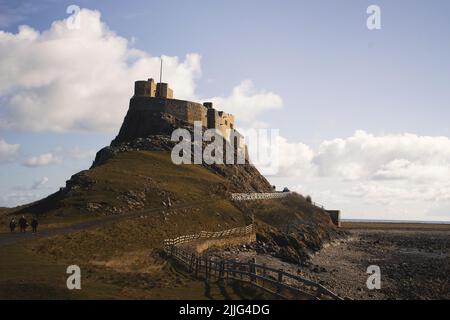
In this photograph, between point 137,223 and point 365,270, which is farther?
point 365,270

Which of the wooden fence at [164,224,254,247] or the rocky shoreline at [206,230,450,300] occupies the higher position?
the wooden fence at [164,224,254,247]

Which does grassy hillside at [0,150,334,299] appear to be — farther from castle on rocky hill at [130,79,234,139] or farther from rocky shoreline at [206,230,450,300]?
castle on rocky hill at [130,79,234,139]

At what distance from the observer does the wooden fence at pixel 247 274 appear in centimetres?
2267

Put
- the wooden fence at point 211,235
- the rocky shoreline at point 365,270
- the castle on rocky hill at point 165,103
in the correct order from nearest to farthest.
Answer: the rocky shoreline at point 365,270
the wooden fence at point 211,235
the castle on rocky hill at point 165,103

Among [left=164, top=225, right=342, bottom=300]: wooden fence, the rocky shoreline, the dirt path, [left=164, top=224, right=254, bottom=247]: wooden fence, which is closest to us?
[left=164, top=225, right=342, bottom=300]: wooden fence

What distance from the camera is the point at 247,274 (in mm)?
27297

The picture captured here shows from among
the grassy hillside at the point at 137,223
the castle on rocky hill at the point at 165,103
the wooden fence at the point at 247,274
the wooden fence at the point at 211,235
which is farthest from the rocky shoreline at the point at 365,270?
the castle on rocky hill at the point at 165,103

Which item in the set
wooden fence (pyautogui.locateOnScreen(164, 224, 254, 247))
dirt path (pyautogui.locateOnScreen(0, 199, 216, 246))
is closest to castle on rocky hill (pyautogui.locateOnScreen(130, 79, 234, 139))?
wooden fence (pyautogui.locateOnScreen(164, 224, 254, 247))

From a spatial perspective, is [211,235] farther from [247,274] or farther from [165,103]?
[165,103]

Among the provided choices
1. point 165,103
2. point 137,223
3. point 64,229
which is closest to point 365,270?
point 137,223

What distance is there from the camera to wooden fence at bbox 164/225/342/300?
2267cm

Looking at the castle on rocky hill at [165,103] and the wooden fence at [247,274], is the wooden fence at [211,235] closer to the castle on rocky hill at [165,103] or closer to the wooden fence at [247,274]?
the wooden fence at [247,274]

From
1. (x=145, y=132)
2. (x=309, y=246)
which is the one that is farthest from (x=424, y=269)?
(x=145, y=132)
